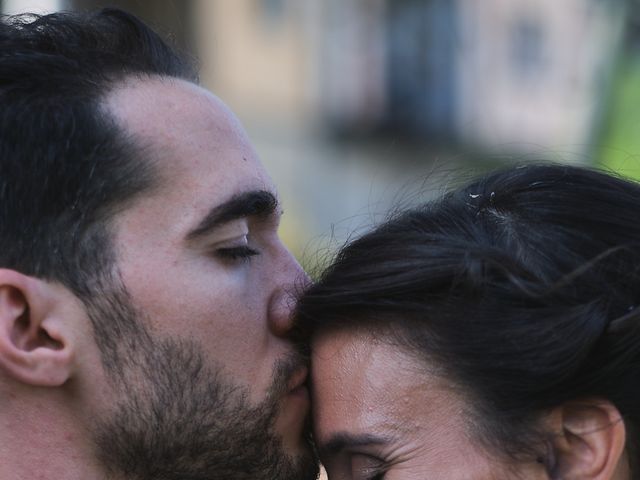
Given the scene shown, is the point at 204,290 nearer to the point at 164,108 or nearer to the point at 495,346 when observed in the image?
the point at 164,108

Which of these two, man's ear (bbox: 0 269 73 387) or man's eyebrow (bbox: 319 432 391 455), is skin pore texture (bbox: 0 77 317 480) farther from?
man's eyebrow (bbox: 319 432 391 455)

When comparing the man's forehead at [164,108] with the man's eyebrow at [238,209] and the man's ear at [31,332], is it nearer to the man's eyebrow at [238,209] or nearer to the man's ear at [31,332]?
the man's eyebrow at [238,209]

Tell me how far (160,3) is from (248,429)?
13149 millimetres

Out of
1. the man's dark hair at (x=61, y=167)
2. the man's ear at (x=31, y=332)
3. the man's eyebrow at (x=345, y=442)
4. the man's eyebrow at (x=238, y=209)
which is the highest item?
the man's dark hair at (x=61, y=167)

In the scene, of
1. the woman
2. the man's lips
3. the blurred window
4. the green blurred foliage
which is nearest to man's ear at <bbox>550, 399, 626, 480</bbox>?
the woman

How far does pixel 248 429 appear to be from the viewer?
3.05 meters

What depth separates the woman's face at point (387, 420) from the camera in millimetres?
2848

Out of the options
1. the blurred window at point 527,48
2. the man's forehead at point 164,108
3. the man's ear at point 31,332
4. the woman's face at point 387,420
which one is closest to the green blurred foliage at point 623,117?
the man's forehead at point 164,108

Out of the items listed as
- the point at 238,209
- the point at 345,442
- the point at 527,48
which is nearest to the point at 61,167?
the point at 238,209

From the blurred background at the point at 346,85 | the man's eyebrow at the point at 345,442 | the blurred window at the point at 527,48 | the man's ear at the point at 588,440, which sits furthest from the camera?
the blurred window at the point at 527,48

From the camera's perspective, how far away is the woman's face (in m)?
2.85

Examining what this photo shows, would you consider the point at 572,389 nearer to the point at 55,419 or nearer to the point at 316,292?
the point at 316,292

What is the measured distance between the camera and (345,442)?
9.78ft

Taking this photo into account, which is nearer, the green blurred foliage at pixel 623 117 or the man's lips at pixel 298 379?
the man's lips at pixel 298 379
